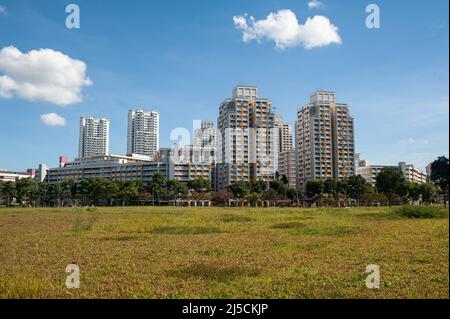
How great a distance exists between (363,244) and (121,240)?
10.4 meters

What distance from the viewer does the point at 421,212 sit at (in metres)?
32.8

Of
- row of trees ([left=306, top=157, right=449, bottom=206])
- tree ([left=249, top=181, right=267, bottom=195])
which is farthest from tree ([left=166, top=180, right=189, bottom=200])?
row of trees ([left=306, top=157, right=449, bottom=206])

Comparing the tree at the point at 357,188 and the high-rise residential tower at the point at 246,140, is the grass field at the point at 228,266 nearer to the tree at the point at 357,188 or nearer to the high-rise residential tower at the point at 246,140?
the tree at the point at 357,188

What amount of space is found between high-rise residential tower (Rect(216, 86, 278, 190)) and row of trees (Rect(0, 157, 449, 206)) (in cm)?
1118

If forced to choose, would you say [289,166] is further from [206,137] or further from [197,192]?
[197,192]

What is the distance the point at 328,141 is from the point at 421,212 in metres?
117

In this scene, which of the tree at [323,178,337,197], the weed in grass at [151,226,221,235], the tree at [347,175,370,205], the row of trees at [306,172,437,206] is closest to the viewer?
the weed in grass at [151,226,221,235]

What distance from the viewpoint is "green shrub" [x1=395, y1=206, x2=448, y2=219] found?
105 ft

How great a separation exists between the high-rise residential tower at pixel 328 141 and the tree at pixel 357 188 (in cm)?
3232

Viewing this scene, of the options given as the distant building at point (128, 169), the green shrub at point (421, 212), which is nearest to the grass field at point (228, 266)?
the green shrub at point (421, 212)

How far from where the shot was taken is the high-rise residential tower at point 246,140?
142875mm

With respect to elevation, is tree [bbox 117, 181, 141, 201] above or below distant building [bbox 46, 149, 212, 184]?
below

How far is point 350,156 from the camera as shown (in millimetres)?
148000

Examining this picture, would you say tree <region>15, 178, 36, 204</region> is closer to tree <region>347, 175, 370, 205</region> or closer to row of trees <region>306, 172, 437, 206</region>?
row of trees <region>306, 172, 437, 206</region>
